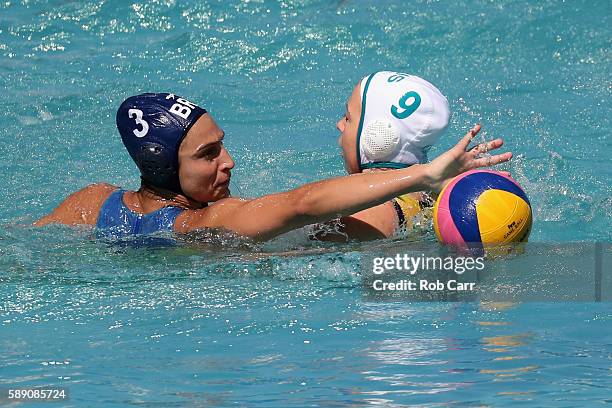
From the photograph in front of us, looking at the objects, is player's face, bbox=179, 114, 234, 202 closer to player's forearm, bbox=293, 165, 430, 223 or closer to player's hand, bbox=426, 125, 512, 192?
player's forearm, bbox=293, 165, 430, 223

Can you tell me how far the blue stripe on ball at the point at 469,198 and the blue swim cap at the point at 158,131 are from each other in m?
1.32

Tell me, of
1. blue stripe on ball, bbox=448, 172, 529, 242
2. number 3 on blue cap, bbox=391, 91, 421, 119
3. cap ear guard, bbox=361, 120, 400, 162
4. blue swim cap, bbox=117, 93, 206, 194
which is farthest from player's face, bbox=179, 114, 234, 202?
blue stripe on ball, bbox=448, 172, 529, 242

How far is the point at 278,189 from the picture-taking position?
287 inches

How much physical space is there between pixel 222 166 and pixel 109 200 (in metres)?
0.65

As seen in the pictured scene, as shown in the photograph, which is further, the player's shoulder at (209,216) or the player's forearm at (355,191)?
the player's shoulder at (209,216)

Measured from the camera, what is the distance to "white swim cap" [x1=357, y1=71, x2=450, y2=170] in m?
5.29

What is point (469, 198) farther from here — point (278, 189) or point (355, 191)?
point (278, 189)

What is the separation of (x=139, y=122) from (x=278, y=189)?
2.29m

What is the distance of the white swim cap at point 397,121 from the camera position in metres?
5.29

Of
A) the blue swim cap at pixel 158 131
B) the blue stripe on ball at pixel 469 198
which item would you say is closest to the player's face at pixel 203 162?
the blue swim cap at pixel 158 131

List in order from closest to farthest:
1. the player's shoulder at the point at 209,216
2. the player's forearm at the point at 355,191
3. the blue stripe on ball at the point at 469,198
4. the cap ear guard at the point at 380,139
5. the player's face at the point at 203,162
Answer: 1. the player's forearm at the point at 355,191
2. the blue stripe on ball at the point at 469,198
3. the player's shoulder at the point at 209,216
4. the player's face at the point at 203,162
5. the cap ear guard at the point at 380,139

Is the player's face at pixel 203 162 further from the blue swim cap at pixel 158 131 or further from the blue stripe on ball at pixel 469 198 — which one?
the blue stripe on ball at pixel 469 198

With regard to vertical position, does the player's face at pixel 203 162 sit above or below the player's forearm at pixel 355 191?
above

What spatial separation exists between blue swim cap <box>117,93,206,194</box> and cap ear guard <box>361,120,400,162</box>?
0.83 m
